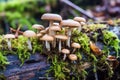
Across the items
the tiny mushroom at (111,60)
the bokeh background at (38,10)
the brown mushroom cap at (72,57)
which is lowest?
the tiny mushroom at (111,60)

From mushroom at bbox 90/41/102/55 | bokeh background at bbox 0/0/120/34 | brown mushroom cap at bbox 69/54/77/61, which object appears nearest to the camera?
brown mushroom cap at bbox 69/54/77/61

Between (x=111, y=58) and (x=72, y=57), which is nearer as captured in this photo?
(x=72, y=57)

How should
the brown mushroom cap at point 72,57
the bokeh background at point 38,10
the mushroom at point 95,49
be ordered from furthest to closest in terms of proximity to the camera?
the bokeh background at point 38,10, the mushroom at point 95,49, the brown mushroom cap at point 72,57

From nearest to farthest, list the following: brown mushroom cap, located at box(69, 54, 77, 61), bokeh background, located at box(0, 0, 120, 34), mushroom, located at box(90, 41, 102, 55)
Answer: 1. brown mushroom cap, located at box(69, 54, 77, 61)
2. mushroom, located at box(90, 41, 102, 55)
3. bokeh background, located at box(0, 0, 120, 34)

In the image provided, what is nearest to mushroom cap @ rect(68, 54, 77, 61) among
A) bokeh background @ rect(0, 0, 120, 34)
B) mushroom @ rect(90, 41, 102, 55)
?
mushroom @ rect(90, 41, 102, 55)

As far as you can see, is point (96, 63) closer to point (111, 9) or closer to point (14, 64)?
point (14, 64)

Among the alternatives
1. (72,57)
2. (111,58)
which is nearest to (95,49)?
(111,58)

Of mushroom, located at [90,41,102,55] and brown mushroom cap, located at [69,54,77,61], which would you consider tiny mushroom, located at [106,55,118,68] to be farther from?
brown mushroom cap, located at [69,54,77,61]

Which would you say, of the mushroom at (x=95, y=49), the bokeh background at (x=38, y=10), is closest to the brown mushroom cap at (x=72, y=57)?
the mushroom at (x=95, y=49)

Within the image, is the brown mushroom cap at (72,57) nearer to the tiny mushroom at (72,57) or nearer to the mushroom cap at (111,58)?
the tiny mushroom at (72,57)

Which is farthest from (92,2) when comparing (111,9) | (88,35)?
(88,35)

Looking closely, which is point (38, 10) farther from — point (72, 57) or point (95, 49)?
point (72, 57)
